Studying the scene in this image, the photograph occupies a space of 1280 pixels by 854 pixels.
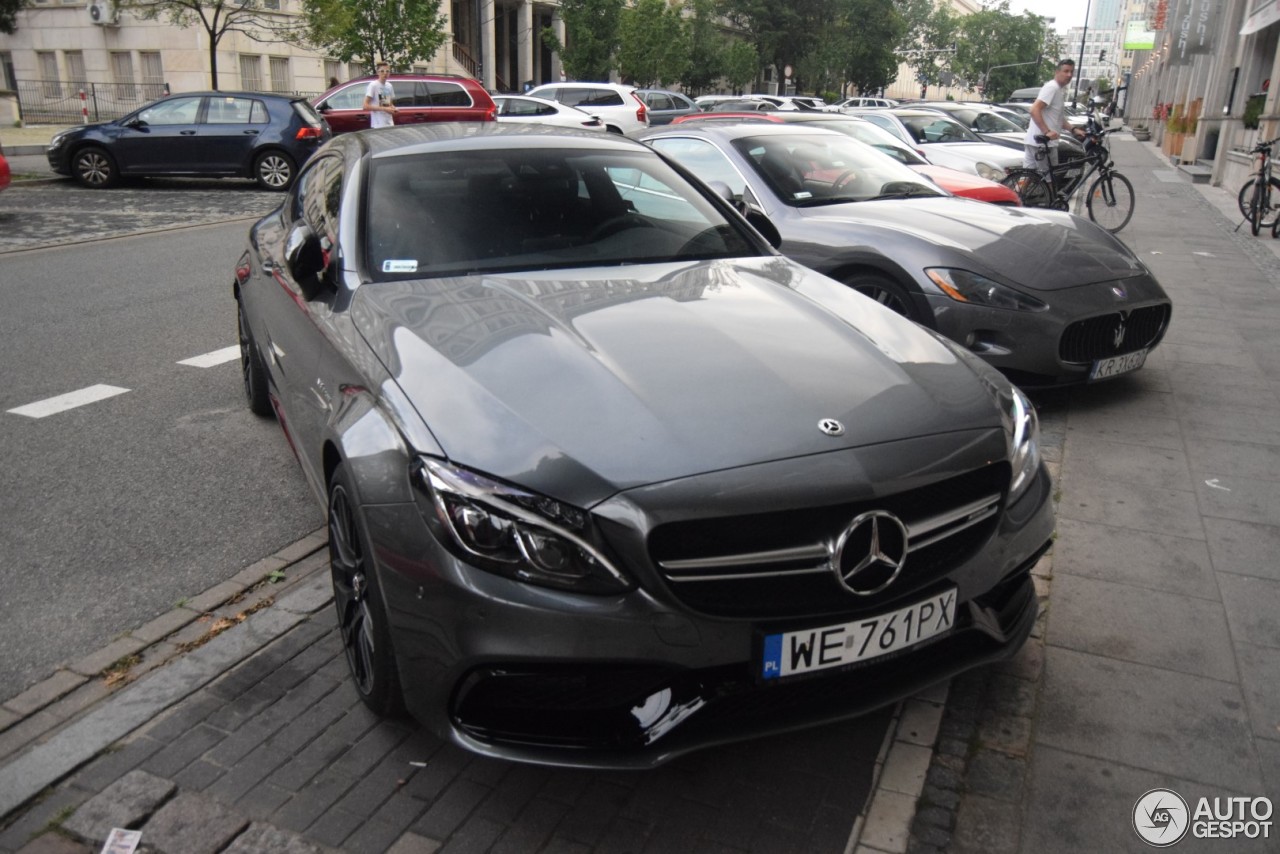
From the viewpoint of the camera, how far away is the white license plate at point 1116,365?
Result: 568cm

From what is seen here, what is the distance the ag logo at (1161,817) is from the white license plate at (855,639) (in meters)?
0.65

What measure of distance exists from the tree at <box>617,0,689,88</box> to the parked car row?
45.4 m

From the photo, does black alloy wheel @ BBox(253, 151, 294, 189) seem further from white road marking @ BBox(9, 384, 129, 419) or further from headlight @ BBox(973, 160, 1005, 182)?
white road marking @ BBox(9, 384, 129, 419)

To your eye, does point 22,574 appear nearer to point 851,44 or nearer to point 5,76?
point 5,76

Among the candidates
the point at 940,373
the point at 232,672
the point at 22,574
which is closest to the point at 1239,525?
the point at 940,373

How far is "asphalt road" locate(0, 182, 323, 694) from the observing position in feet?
12.4

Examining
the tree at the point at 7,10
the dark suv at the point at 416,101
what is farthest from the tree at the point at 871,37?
the tree at the point at 7,10

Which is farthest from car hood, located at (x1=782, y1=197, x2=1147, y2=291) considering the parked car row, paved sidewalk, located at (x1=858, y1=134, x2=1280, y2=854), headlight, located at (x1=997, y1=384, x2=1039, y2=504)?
headlight, located at (x1=997, y1=384, x2=1039, y2=504)

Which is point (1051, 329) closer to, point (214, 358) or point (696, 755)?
point (696, 755)

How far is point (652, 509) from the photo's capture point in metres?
2.32

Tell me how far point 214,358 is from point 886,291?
4.29 meters

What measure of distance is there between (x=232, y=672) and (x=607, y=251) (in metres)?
1.89

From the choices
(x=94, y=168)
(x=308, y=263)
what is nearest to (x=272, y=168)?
(x=94, y=168)

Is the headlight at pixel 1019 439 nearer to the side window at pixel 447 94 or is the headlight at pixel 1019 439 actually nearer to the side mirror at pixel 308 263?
the side mirror at pixel 308 263
